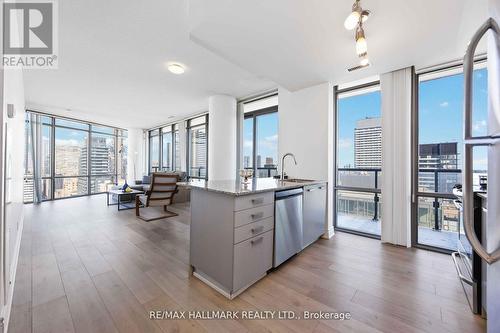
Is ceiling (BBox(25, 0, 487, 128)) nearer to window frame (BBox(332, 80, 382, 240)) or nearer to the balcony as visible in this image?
window frame (BBox(332, 80, 382, 240))

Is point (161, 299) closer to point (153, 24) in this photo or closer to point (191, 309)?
point (191, 309)

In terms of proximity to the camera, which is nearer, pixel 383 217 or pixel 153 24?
pixel 153 24

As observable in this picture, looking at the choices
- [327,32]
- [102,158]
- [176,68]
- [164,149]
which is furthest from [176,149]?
[327,32]

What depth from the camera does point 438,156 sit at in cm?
274

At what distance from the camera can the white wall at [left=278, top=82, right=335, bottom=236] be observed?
3158 mm

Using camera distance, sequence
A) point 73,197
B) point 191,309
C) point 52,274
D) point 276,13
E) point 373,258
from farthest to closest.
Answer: point 73,197 < point 373,258 < point 52,274 < point 276,13 < point 191,309

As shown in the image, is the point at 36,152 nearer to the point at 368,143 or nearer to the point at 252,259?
the point at 252,259

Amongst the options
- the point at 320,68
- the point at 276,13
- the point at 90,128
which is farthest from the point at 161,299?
the point at 90,128

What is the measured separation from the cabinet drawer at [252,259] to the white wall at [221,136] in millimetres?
2754

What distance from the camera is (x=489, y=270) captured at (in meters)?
0.71

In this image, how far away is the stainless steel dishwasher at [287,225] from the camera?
6.70ft

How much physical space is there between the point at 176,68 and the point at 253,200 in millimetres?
2700

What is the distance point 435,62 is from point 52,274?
5.08 metres

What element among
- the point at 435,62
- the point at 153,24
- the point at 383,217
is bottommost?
the point at 383,217
